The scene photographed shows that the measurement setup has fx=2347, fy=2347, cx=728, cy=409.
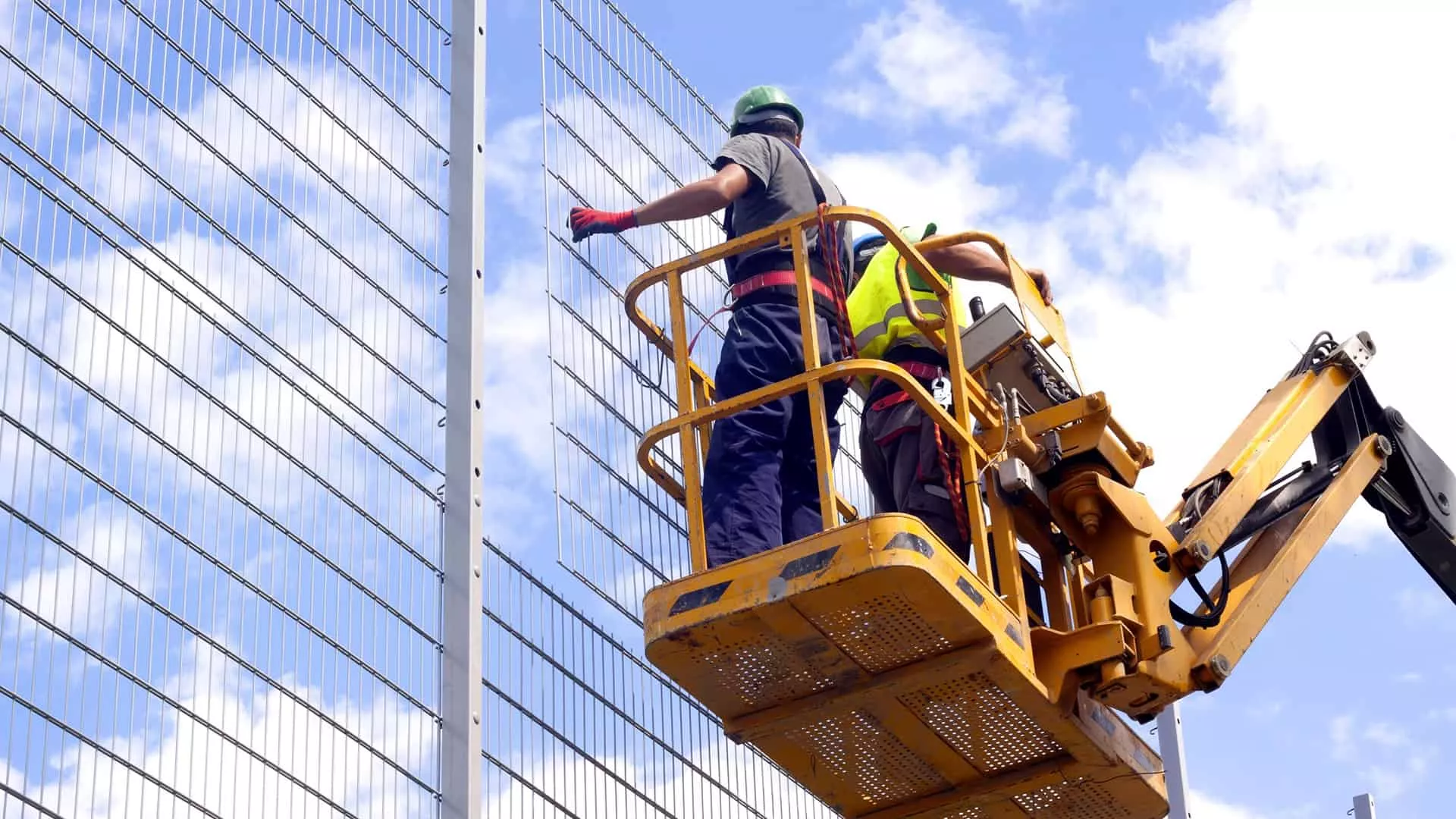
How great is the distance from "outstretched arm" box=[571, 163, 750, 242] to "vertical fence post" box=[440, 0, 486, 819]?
90cm

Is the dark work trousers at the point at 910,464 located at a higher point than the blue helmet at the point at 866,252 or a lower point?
lower

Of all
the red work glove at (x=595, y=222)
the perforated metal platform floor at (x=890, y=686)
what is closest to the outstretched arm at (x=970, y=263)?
the red work glove at (x=595, y=222)

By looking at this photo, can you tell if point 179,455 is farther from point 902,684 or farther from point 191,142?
point 902,684

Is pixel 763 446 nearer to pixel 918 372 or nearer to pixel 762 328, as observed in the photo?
pixel 762 328

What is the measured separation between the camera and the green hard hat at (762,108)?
976 cm

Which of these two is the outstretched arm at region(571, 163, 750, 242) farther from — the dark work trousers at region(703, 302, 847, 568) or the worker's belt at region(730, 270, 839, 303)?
the dark work trousers at region(703, 302, 847, 568)

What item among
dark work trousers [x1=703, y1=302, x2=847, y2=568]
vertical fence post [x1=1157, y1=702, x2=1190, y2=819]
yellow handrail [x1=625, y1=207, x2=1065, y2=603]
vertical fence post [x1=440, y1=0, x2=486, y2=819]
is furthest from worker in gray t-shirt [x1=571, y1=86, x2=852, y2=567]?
vertical fence post [x1=1157, y1=702, x2=1190, y2=819]

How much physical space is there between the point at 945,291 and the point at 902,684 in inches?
58.2

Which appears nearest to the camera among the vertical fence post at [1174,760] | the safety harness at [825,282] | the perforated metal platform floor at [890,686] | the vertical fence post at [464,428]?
the perforated metal platform floor at [890,686]

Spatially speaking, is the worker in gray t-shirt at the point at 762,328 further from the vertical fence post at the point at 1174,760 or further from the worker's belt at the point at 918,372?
the vertical fence post at the point at 1174,760

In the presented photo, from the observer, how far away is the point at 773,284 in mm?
9000

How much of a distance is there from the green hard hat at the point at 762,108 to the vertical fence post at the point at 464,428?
1.27 metres

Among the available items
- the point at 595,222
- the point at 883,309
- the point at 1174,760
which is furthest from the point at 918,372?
the point at 1174,760

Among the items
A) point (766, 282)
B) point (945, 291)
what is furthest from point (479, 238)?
point (945, 291)
